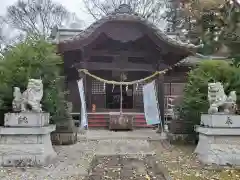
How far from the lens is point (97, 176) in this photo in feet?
18.4

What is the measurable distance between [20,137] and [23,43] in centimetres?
254

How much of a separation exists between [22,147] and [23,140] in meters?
0.15

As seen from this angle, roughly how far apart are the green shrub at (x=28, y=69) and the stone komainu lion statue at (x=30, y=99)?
65cm

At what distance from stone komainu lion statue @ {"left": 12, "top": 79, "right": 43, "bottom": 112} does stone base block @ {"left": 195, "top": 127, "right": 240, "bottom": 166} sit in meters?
3.82

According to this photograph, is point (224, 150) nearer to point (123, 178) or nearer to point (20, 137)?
point (123, 178)

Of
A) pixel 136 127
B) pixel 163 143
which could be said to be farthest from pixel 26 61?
pixel 136 127

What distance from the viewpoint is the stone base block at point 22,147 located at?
251 inches

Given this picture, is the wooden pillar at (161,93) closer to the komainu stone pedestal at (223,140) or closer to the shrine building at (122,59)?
the shrine building at (122,59)

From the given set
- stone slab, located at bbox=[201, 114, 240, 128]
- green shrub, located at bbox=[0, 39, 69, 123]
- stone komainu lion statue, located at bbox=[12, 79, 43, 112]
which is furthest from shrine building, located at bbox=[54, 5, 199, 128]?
stone komainu lion statue, located at bbox=[12, 79, 43, 112]

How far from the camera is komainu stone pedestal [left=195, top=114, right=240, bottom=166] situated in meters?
6.53

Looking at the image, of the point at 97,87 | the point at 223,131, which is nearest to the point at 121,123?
the point at 97,87

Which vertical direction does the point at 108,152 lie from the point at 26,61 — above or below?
below

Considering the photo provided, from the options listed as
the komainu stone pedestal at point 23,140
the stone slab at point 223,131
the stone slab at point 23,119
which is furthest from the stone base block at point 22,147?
the stone slab at point 223,131

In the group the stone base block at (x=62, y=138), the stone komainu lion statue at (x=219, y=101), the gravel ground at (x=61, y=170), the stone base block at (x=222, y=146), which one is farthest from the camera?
the stone base block at (x=62, y=138)
